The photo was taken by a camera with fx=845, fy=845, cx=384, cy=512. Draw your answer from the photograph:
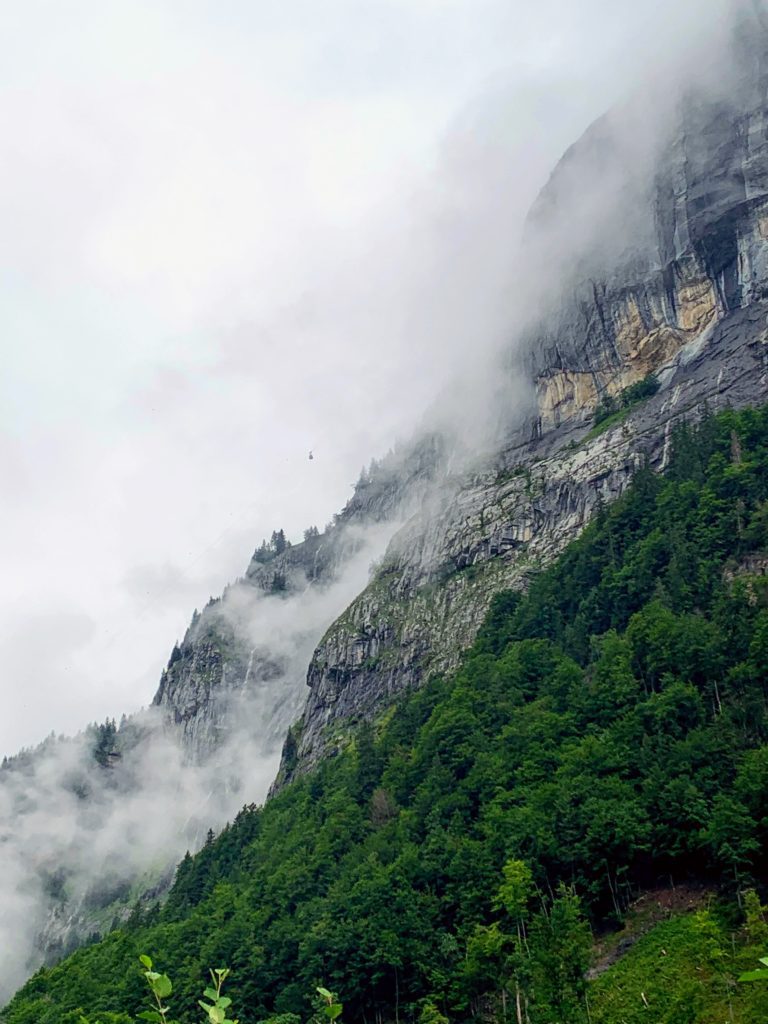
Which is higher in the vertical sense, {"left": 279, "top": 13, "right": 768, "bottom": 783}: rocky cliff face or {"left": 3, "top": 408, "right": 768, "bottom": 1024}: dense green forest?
{"left": 279, "top": 13, "right": 768, "bottom": 783}: rocky cliff face

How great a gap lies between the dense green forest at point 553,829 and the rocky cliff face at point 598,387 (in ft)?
53.1

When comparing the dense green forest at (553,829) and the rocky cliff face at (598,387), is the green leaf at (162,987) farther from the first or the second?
the rocky cliff face at (598,387)

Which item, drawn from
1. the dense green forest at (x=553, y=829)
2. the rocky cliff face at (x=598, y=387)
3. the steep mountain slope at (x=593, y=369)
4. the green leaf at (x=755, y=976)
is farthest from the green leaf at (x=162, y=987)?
the steep mountain slope at (x=593, y=369)

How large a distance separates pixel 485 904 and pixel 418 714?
37423 mm

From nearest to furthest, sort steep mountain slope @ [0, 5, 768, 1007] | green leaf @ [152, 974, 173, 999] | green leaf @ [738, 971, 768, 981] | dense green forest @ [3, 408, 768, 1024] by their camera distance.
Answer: green leaf @ [738, 971, 768, 981] < green leaf @ [152, 974, 173, 999] < dense green forest @ [3, 408, 768, 1024] < steep mountain slope @ [0, 5, 768, 1007]

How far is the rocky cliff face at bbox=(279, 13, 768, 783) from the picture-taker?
112750 mm

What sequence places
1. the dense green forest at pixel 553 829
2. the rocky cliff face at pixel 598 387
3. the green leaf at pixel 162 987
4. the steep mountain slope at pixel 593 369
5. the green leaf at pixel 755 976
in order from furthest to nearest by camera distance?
the steep mountain slope at pixel 593 369 → the rocky cliff face at pixel 598 387 → the dense green forest at pixel 553 829 → the green leaf at pixel 162 987 → the green leaf at pixel 755 976

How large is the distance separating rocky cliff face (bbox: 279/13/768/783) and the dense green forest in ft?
53.1

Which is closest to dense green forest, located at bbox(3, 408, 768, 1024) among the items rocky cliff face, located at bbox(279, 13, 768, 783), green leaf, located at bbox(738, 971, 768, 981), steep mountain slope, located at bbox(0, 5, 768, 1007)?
rocky cliff face, located at bbox(279, 13, 768, 783)

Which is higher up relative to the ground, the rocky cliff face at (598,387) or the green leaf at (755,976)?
the rocky cliff face at (598,387)

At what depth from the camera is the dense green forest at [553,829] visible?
1822 inches

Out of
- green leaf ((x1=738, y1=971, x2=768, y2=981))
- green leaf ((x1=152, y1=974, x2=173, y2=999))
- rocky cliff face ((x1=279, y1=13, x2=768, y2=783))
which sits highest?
rocky cliff face ((x1=279, y1=13, x2=768, y2=783))

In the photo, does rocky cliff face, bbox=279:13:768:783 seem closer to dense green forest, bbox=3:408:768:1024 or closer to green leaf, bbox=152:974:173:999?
dense green forest, bbox=3:408:768:1024

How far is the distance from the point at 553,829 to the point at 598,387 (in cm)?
8870
